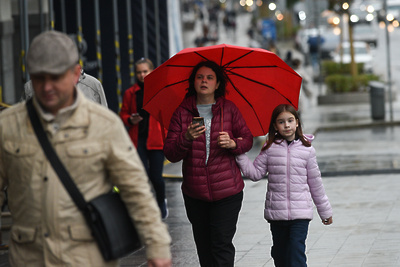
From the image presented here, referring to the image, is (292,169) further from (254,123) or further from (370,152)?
(370,152)

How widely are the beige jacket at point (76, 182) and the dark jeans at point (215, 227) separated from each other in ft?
7.58

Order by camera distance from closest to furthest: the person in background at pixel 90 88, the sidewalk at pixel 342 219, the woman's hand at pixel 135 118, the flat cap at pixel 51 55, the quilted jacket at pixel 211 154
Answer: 1. the flat cap at pixel 51 55
2. the quilted jacket at pixel 211 154
3. the person in background at pixel 90 88
4. the sidewalk at pixel 342 219
5. the woman's hand at pixel 135 118

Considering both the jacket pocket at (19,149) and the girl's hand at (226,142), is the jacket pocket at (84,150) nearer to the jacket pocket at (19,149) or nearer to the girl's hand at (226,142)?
the jacket pocket at (19,149)

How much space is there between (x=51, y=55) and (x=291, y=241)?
3.00m

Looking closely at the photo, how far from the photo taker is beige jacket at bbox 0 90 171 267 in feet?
12.5

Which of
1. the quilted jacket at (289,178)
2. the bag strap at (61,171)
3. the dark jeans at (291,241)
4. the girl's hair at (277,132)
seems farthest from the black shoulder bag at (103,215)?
the girl's hair at (277,132)

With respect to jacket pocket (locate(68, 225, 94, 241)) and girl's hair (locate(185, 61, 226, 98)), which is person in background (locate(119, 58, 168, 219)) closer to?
girl's hair (locate(185, 61, 226, 98))

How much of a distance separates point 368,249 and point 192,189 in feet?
8.76

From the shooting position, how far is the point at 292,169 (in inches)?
251

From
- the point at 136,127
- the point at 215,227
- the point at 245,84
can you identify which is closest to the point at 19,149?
the point at 215,227

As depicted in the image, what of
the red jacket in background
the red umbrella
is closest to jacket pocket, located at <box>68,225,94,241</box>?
the red umbrella

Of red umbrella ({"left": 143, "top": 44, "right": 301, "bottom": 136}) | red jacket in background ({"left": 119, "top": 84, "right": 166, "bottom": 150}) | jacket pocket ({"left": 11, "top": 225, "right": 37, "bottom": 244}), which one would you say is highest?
red umbrella ({"left": 143, "top": 44, "right": 301, "bottom": 136})

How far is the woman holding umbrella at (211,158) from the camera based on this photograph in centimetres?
614

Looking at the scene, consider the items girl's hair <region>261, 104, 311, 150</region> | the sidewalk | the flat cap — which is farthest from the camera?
the sidewalk
